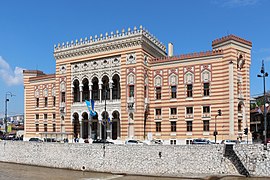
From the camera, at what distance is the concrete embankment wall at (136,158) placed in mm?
37250

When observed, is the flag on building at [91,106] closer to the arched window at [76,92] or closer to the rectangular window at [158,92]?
the arched window at [76,92]

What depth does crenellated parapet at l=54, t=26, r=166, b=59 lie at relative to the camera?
55.3m

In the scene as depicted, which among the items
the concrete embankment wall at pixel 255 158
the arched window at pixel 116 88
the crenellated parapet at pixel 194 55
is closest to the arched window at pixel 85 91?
the arched window at pixel 116 88

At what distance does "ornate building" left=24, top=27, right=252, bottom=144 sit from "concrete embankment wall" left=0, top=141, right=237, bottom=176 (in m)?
5.06

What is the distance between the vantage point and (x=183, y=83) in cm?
5388

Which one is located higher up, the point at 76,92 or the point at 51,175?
the point at 76,92

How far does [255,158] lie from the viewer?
34.9m

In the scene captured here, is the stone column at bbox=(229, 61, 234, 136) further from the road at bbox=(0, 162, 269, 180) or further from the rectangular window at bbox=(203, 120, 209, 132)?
the road at bbox=(0, 162, 269, 180)

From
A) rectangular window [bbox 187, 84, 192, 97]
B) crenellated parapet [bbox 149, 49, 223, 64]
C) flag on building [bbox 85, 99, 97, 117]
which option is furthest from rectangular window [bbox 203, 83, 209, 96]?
flag on building [bbox 85, 99, 97, 117]

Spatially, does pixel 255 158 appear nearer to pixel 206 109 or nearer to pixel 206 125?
pixel 206 125

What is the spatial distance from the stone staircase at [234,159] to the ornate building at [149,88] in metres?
13.2

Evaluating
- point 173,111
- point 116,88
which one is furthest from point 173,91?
point 116,88

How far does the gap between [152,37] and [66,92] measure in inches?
783

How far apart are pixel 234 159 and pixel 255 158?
2.28 metres
